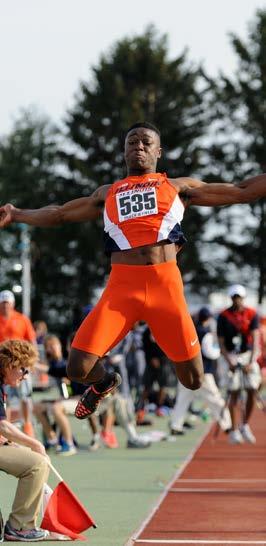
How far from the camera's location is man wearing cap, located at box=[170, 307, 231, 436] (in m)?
21.0

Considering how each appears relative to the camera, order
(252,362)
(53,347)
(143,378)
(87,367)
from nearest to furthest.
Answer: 1. (87,367)
2. (53,347)
3. (252,362)
4. (143,378)

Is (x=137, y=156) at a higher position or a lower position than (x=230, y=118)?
lower

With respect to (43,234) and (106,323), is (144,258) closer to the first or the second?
(106,323)

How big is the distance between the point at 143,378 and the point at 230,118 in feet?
126

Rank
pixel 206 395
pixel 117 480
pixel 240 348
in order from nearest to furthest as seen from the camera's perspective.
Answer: pixel 117 480 → pixel 206 395 → pixel 240 348

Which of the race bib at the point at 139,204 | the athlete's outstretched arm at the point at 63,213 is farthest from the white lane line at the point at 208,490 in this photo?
the race bib at the point at 139,204

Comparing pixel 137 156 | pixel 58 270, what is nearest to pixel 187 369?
pixel 137 156

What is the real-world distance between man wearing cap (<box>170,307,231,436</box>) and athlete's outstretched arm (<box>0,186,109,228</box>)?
10649 millimetres

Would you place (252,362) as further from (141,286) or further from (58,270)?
(58,270)

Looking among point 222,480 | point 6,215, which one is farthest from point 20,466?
point 222,480

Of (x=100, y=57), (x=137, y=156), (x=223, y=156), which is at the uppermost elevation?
(x=100, y=57)

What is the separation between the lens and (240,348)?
838 inches

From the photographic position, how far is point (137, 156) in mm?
10062

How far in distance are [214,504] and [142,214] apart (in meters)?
4.08
